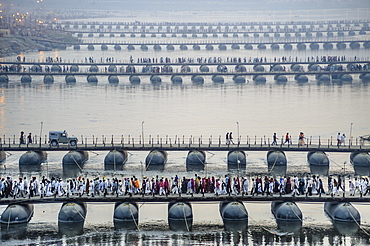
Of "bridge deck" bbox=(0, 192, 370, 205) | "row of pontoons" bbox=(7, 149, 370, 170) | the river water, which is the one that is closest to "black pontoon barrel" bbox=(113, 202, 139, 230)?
the river water

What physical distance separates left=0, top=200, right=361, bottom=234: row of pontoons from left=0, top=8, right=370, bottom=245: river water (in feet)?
1.91

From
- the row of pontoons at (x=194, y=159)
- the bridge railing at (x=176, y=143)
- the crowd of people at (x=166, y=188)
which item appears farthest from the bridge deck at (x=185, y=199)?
the row of pontoons at (x=194, y=159)

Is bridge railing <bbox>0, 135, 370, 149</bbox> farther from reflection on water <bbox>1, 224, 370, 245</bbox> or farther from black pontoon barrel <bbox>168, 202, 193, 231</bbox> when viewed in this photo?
reflection on water <bbox>1, 224, 370, 245</bbox>

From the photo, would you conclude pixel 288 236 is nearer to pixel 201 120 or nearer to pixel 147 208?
pixel 147 208

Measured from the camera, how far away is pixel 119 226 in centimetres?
5056

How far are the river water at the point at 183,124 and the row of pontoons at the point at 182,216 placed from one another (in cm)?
58

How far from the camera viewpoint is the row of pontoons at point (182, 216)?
5050 centimetres

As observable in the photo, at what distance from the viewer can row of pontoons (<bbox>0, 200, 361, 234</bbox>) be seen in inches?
1988

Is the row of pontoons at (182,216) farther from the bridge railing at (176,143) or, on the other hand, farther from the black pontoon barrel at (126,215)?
the bridge railing at (176,143)

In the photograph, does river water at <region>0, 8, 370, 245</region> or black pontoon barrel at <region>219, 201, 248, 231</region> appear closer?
river water at <region>0, 8, 370, 245</region>

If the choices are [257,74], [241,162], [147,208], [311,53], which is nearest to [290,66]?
[257,74]

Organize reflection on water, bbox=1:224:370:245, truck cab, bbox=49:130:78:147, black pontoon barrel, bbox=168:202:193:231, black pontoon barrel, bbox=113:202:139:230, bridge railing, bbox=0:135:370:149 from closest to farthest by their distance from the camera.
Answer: reflection on water, bbox=1:224:370:245 < black pontoon barrel, bbox=168:202:193:231 < black pontoon barrel, bbox=113:202:139:230 < bridge railing, bbox=0:135:370:149 < truck cab, bbox=49:130:78:147

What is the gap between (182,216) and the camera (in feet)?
167

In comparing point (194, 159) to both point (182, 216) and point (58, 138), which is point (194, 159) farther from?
point (182, 216)
